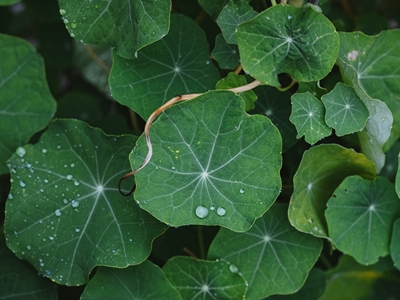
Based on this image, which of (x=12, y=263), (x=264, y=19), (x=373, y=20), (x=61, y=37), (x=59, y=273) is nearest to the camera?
(x=264, y=19)

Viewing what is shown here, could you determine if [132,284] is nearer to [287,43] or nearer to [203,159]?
[203,159]

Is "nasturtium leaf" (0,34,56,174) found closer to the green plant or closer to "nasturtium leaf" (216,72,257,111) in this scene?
the green plant

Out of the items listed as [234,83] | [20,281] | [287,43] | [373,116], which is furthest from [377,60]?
[20,281]

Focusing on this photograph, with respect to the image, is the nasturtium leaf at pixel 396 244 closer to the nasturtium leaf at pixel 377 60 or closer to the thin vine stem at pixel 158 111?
the nasturtium leaf at pixel 377 60

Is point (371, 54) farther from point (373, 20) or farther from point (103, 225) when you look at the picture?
point (103, 225)

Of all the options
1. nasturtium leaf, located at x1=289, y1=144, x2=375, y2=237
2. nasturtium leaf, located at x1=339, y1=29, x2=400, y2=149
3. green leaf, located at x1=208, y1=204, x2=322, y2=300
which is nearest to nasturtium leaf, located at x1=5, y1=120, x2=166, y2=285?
green leaf, located at x1=208, y1=204, x2=322, y2=300

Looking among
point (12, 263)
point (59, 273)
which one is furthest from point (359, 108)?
point (12, 263)

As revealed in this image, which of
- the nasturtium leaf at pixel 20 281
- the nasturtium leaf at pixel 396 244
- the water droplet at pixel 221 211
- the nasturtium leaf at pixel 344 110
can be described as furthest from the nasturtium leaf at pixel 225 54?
the nasturtium leaf at pixel 20 281
